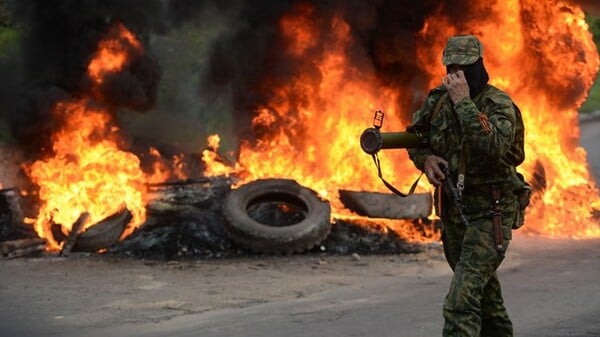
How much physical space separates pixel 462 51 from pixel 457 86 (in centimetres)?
26

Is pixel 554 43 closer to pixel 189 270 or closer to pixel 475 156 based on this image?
pixel 189 270

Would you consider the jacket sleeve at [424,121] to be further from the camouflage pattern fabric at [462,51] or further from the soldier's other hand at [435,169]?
the camouflage pattern fabric at [462,51]

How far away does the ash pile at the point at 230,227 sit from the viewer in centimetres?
1247

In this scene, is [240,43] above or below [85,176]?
above

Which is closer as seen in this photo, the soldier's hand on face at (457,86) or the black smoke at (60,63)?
the soldier's hand on face at (457,86)

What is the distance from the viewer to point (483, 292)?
17.1 feet

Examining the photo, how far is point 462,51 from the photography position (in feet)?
17.1

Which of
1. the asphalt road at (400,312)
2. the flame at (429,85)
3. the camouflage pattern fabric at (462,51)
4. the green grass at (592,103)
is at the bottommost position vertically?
the asphalt road at (400,312)

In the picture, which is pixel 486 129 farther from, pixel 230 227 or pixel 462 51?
pixel 230 227

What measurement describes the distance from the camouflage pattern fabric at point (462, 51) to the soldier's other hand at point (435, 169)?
0.52 metres

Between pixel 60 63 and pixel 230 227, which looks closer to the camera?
pixel 230 227

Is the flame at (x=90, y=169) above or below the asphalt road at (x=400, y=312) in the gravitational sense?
above

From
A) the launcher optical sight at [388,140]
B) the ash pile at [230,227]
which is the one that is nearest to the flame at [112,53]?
the ash pile at [230,227]

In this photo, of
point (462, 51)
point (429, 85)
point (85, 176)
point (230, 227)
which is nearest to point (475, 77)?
point (462, 51)
